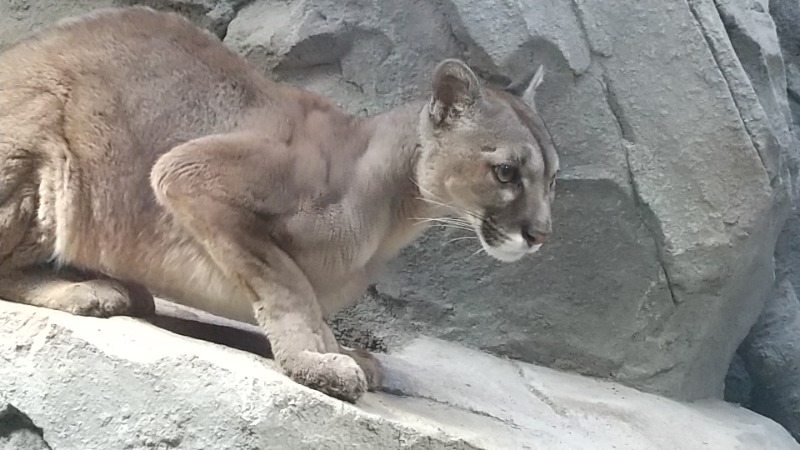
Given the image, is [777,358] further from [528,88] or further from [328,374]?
[328,374]

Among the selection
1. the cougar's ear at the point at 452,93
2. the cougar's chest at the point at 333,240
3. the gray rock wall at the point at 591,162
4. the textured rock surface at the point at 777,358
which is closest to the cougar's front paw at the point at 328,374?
the cougar's chest at the point at 333,240

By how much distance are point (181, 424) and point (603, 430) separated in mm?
1557

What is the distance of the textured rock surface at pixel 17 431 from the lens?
88.4 inches

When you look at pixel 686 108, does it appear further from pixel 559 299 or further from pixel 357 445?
pixel 357 445

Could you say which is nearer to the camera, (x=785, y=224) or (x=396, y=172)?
(x=396, y=172)

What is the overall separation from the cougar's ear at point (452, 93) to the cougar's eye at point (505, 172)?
0.70ft

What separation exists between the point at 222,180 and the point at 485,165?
780 millimetres

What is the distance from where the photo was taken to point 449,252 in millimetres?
3590

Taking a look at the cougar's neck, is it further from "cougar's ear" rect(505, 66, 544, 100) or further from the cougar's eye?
"cougar's ear" rect(505, 66, 544, 100)

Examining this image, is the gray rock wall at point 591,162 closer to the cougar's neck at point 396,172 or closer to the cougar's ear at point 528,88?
the cougar's ear at point 528,88

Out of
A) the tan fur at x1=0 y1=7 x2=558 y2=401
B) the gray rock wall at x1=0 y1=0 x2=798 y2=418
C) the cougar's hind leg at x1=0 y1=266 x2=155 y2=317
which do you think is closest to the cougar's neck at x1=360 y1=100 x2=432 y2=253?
the tan fur at x1=0 y1=7 x2=558 y2=401

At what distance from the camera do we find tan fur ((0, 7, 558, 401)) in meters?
2.64

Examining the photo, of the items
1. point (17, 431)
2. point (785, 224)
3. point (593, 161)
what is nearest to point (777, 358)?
point (785, 224)

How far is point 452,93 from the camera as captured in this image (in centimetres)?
290
